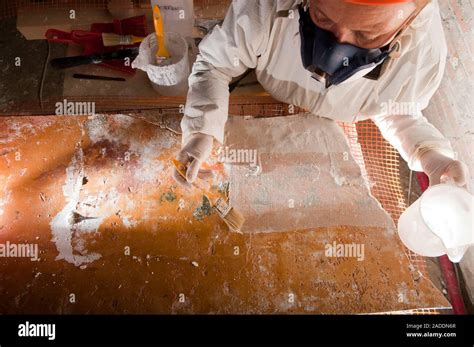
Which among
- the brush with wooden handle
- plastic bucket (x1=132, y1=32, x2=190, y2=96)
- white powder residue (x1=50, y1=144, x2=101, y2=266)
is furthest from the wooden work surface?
the brush with wooden handle

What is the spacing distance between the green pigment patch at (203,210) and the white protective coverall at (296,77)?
1.05 feet

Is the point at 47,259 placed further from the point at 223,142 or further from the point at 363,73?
the point at 363,73

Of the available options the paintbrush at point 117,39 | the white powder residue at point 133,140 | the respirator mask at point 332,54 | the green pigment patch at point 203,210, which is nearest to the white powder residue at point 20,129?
the white powder residue at point 133,140

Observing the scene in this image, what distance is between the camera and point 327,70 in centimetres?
154

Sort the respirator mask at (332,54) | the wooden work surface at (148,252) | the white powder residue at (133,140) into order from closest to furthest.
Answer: the respirator mask at (332,54), the wooden work surface at (148,252), the white powder residue at (133,140)

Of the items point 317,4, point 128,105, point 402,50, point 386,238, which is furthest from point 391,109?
point 128,105

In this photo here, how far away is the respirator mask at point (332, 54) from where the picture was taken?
1.45 meters

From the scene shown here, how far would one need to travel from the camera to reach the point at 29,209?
181 cm

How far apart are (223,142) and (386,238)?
949 millimetres

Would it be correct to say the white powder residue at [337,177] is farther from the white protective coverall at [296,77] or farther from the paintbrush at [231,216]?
the paintbrush at [231,216]

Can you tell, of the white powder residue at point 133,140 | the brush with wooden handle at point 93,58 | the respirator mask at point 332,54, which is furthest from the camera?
the brush with wooden handle at point 93,58

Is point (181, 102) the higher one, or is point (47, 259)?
point (181, 102)

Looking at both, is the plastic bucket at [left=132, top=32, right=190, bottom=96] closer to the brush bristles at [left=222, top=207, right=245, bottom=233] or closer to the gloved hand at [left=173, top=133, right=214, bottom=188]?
the gloved hand at [left=173, top=133, right=214, bottom=188]

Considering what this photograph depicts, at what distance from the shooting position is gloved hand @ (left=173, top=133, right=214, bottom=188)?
5.76ft
